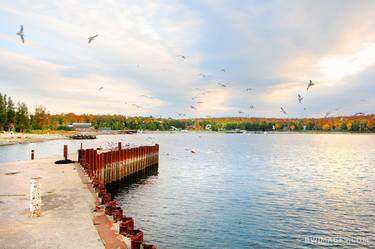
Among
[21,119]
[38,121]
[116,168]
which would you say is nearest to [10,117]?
[21,119]

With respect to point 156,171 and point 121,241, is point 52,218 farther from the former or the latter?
point 156,171

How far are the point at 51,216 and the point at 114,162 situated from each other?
76.7 feet

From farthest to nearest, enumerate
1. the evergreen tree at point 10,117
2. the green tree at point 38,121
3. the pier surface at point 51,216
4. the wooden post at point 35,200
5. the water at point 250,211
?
the green tree at point 38,121, the evergreen tree at point 10,117, the water at point 250,211, the wooden post at point 35,200, the pier surface at point 51,216

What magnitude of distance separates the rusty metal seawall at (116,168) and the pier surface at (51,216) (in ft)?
2.57

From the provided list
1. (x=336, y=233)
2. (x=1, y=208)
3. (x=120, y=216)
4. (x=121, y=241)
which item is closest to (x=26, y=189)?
(x=1, y=208)

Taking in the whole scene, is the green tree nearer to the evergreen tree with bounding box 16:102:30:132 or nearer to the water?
the evergreen tree with bounding box 16:102:30:132

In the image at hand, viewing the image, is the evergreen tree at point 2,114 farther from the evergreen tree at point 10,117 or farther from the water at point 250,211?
the water at point 250,211

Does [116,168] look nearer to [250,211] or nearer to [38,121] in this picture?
[250,211]

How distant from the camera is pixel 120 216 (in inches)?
519

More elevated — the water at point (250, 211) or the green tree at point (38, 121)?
the green tree at point (38, 121)

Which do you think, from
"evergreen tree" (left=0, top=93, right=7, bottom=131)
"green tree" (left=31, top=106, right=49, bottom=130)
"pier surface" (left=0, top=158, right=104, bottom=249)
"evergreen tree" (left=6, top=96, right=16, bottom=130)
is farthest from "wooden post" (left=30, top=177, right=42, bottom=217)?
"green tree" (left=31, top=106, right=49, bottom=130)

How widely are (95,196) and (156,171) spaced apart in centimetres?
3319

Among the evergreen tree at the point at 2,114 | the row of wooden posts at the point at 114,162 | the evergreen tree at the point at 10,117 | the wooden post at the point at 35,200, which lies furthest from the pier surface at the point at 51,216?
the evergreen tree at the point at 10,117

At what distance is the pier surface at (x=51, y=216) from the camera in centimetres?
1078
